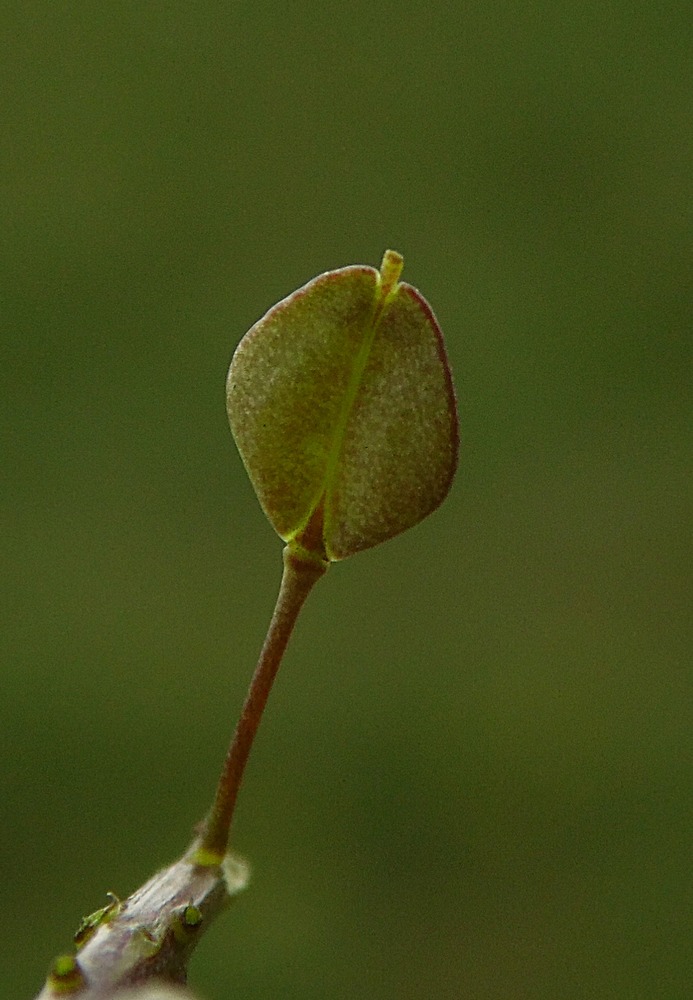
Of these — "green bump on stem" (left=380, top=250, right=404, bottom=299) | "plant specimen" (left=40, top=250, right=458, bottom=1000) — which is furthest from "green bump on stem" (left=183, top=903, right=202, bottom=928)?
"green bump on stem" (left=380, top=250, right=404, bottom=299)

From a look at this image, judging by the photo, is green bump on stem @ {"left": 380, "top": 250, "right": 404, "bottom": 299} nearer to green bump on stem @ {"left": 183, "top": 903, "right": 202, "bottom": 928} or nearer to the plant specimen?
the plant specimen

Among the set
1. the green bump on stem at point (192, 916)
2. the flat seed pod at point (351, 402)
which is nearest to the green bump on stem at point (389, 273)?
the flat seed pod at point (351, 402)

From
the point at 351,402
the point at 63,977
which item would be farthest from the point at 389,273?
the point at 63,977

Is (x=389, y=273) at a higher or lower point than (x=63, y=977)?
higher

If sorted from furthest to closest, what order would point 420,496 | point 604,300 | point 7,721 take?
point 604,300 → point 7,721 → point 420,496

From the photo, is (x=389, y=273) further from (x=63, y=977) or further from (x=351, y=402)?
(x=63, y=977)

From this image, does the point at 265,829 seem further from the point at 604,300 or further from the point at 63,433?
the point at 604,300

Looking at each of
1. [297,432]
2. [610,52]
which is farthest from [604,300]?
[297,432]

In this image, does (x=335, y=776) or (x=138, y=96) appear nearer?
(x=335, y=776)
